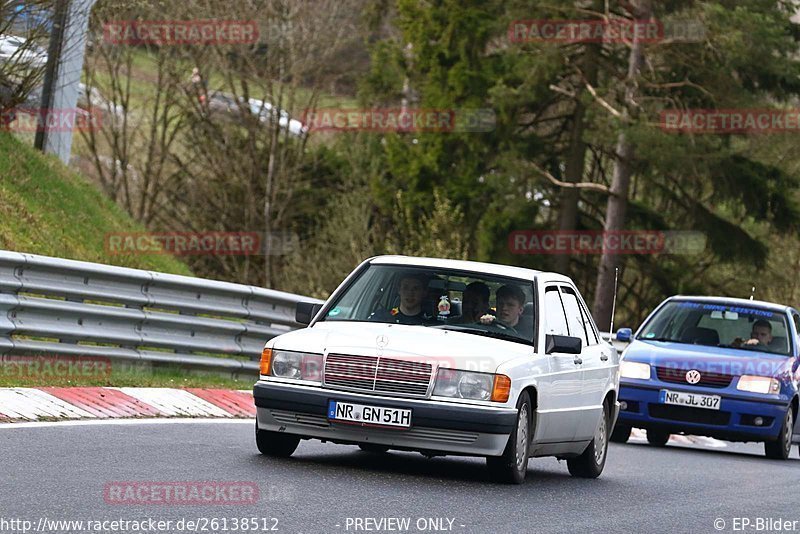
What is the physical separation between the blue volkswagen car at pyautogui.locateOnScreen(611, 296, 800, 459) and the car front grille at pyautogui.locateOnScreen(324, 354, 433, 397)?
7.03 meters

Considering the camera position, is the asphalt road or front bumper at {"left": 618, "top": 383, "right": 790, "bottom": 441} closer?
the asphalt road

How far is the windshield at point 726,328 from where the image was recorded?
17203mm

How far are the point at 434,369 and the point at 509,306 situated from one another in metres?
1.36

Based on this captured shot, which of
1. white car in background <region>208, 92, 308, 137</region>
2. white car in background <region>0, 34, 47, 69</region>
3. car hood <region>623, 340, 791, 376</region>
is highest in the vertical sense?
white car in background <region>208, 92, 308, 137</region>

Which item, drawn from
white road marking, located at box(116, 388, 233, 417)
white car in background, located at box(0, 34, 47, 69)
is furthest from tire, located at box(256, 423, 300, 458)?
white car in background, located at box(0, 34, 47, 69)

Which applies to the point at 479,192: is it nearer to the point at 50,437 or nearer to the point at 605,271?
the point at 605,271

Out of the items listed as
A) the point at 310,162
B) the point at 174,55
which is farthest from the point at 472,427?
the point at 310,162

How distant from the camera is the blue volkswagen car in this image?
16.4 meters

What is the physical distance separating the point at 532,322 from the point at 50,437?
3.36m

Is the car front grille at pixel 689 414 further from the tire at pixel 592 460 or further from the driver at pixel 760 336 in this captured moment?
the tire at pixel 592 460

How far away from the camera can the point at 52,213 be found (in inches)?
770

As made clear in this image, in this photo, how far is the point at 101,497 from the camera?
7.92 metres

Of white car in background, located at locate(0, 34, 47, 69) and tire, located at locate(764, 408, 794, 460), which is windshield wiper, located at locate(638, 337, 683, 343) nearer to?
tire, located at locate(764, 408, 794, 460)

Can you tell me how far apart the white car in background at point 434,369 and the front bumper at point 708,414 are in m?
4.73
